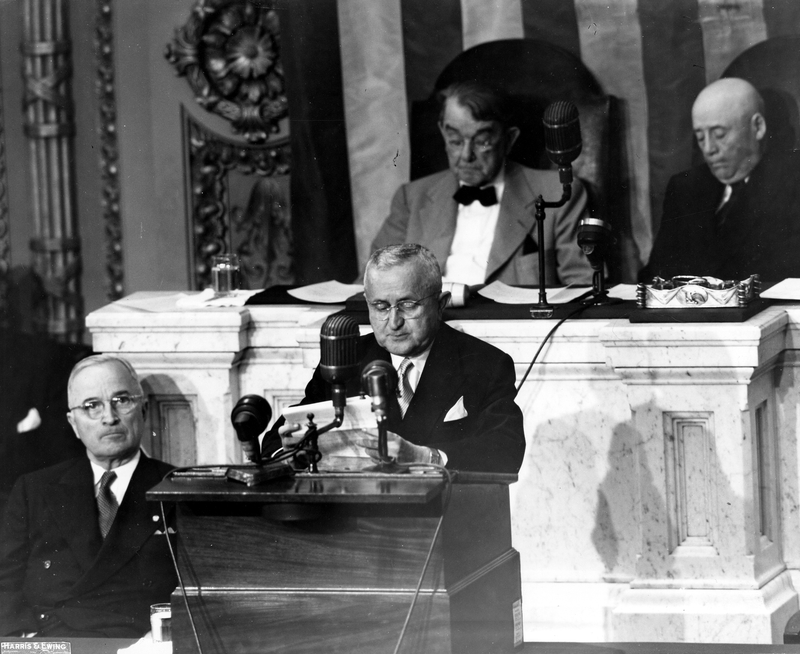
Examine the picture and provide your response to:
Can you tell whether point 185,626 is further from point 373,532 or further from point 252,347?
point 252,347

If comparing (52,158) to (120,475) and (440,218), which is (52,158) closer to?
(440,218)

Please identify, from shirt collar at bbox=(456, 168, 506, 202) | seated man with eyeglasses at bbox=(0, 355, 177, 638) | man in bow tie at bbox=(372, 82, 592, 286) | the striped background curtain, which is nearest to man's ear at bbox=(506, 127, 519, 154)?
man in bow tie at bbox=(372, 82, 592, 286)

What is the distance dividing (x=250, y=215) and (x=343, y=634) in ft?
15.9

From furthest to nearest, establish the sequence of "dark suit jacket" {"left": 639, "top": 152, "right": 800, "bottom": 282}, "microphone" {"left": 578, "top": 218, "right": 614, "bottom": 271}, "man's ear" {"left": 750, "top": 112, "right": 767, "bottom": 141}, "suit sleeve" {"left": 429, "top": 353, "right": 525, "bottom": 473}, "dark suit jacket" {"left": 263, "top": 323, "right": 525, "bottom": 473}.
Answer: "man's ear" {"left": 750, "top": 112, "right": 767, "bottom": 141} < "dark suit jacket" {"left": 639, "top": 152, "right": 800, "bottom": 282} < "microphone" {"left": 578, "top": 218, "right": 614, "bottom": 271} < "dark suit jacket" {"left": 263, "top": 323, "right": 525, "bottom": 473} < "suit sleeve" {"left": 429, "top": 353, "right": 525, "bottom": 473}

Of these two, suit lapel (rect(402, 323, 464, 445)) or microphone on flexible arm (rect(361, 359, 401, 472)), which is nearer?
microphone on flexible arm (rect(361, 359, 401, 472))

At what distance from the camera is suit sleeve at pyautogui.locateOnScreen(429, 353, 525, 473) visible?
333 centimetres

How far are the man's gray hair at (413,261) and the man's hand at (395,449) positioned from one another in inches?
26.0

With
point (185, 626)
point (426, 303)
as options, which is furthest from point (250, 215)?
point (185, 626)

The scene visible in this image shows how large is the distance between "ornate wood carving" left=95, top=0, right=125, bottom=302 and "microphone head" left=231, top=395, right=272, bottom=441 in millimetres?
4817

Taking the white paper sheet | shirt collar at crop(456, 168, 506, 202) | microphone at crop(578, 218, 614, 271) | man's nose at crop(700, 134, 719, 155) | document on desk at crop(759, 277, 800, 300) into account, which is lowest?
document on desk at crop(759, 277, 800, 300)

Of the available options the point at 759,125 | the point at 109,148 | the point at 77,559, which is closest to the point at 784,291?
the point at 759,125

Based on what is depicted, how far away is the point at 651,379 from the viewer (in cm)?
435

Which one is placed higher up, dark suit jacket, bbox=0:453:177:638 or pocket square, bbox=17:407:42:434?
pocket square, bbox=17:407:42:434

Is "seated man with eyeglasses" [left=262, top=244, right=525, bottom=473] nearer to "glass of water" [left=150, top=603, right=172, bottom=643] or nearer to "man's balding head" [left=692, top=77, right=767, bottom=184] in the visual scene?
"glass of water" [left=150, top=603, right=172, bottom=643]
